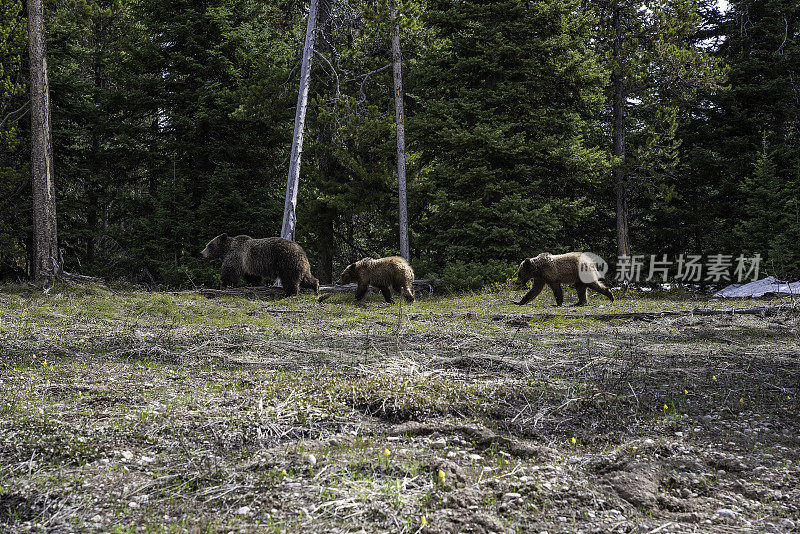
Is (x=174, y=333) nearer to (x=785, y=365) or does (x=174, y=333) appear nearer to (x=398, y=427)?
(x=398, y=427)

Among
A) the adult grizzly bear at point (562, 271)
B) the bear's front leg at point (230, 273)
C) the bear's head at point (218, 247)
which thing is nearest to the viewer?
the adult grizzly bear at point (562, 271)

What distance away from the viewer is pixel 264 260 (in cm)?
1379

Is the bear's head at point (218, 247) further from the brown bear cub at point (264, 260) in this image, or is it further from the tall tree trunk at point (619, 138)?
the tall tree trunk at point (619, 138)

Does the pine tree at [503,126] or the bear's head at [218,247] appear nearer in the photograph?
the bear's head at [218,247]

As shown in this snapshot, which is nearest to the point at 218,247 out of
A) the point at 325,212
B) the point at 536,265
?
the point at 325,212

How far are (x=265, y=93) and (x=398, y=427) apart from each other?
1558 cm

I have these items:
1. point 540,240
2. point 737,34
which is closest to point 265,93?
point 540,240

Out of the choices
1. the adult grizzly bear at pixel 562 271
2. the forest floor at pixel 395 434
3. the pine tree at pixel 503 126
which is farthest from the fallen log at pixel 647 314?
the pine tree at pixel 503 126

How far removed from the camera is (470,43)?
55.4ft

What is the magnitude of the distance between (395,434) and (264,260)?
11.0 meters

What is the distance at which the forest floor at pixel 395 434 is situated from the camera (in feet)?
7.86

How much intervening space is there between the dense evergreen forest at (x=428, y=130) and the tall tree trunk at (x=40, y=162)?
1.98 metres

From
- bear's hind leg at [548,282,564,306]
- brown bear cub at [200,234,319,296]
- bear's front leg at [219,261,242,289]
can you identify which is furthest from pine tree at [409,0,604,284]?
bear's front leg at [219,261,242,289]

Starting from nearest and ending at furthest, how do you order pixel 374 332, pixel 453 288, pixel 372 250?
pixel 374 332 < pixel 453 288 < pixel 372 250
